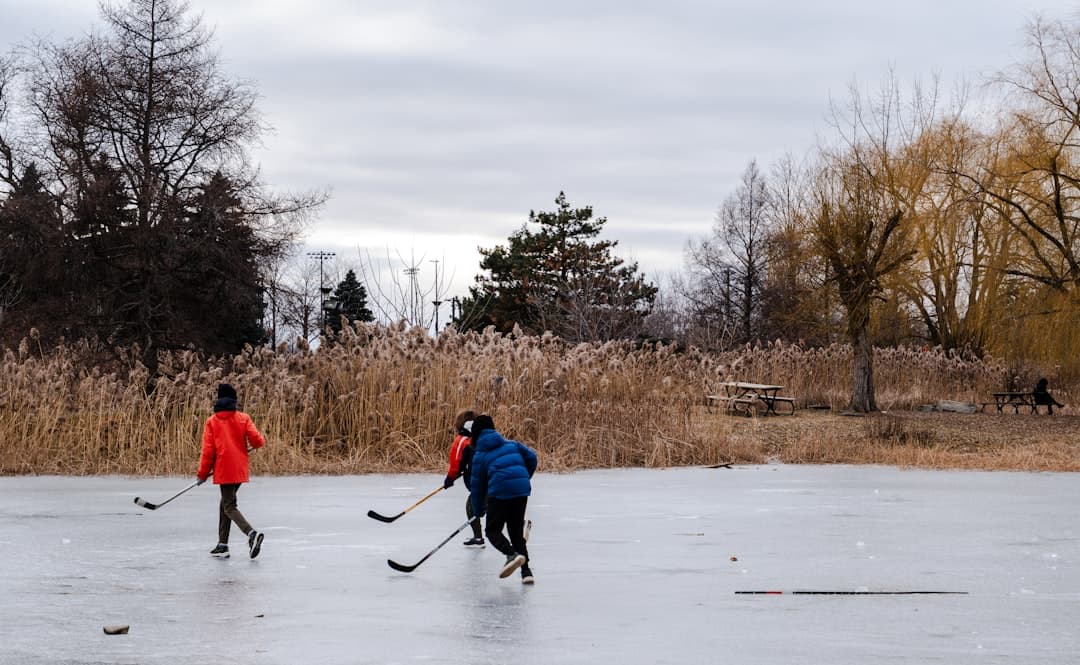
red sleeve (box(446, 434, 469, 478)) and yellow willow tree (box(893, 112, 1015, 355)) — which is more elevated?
yellow willow tree (box(893, 112, 1015, 355))

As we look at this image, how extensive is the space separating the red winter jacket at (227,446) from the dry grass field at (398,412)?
748cm

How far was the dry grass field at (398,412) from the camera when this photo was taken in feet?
60.4

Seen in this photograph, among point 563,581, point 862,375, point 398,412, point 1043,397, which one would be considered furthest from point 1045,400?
point 563,581

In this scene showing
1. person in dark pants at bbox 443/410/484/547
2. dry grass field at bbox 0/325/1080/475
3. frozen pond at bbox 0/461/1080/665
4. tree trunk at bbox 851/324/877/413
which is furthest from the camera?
tree trunk at bbox 851/324/877/413

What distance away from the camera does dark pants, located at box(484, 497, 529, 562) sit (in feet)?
29.3

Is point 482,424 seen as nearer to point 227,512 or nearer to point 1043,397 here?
point 227,512

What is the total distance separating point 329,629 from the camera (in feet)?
23.8

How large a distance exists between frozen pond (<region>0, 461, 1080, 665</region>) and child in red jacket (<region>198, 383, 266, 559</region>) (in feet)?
1.16

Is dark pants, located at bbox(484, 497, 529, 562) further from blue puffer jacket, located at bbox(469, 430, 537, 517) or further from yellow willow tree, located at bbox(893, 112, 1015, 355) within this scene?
yellow willow tree, located at bbox(893, 112, 1015, 355)

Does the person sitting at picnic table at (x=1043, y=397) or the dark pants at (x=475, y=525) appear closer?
the dark pants at (x=475, y=525)

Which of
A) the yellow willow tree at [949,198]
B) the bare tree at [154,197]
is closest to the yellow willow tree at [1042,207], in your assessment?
the yellow willow tree at [949,198]

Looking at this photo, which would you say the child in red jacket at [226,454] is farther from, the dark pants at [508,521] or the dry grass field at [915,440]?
the dry grass field at [915,440]

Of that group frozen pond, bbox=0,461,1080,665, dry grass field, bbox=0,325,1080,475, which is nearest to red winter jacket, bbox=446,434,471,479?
frozen pond, bbox=0,461,1080,665

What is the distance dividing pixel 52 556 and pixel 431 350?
10485 millimetres
